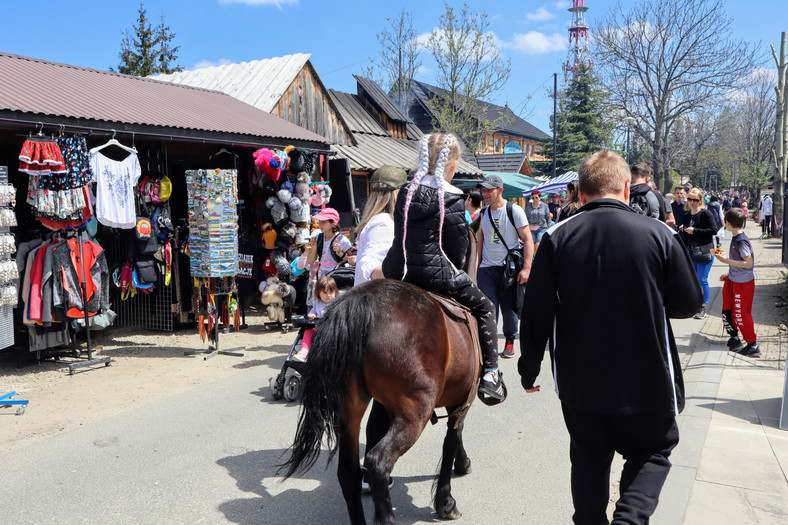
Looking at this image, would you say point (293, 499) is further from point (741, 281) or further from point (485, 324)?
point (741, 281)

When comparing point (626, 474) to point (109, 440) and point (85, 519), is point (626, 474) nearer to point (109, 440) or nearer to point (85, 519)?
point (85, 519)

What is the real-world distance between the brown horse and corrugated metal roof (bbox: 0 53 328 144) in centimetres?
507

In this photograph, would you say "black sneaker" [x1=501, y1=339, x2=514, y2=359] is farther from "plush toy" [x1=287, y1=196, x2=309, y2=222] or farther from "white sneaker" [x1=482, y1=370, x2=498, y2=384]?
"plush toy" [x1=287, y1=196, x2=309, y2=222]

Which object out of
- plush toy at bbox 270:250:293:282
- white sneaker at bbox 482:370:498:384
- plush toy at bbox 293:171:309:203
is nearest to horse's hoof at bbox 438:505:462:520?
white sneaker at bbox 482:370:498:384

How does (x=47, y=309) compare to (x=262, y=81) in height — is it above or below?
below

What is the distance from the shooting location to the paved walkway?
11.9 feet

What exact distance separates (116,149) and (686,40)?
92.7ft

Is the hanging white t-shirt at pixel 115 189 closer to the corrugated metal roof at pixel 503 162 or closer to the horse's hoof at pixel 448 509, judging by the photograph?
the horse's hoof at pixel 448 509

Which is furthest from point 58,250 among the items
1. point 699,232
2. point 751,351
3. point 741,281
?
point 699,232

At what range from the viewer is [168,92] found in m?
10.3

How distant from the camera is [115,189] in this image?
755 cm

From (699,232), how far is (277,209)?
6.37 metres

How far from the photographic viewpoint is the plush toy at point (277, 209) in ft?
30.8

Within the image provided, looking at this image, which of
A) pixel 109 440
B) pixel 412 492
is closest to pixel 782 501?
pixel 412 492
